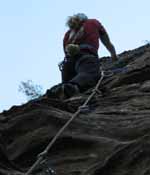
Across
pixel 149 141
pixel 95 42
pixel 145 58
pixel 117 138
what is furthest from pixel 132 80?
pixel 149 141

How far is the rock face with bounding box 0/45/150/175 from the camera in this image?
23.7ft

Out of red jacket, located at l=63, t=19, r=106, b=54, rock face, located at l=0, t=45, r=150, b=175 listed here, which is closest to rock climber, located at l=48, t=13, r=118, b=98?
red jacket, located at l=63, t=19, r=106, b=54

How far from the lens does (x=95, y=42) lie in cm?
1205

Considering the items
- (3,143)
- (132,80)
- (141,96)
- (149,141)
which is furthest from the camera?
(132,80)

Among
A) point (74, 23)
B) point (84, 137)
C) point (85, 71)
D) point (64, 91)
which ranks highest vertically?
point (74, 23)

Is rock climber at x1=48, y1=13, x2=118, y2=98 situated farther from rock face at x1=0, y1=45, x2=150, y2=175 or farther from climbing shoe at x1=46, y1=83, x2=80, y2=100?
rock face at x1=0, y1=45, x2=150, y2=175

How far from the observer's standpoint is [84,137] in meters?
8.35

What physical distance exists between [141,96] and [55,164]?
8.27 ft

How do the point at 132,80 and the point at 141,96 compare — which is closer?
the point at 141,96

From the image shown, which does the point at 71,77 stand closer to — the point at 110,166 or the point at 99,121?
the point at 99,121

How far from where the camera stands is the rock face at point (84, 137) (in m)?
7.21

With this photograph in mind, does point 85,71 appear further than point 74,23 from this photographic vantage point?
No

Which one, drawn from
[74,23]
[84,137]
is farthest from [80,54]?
[84,137]

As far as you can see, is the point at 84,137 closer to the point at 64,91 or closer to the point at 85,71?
the point at 64,91
